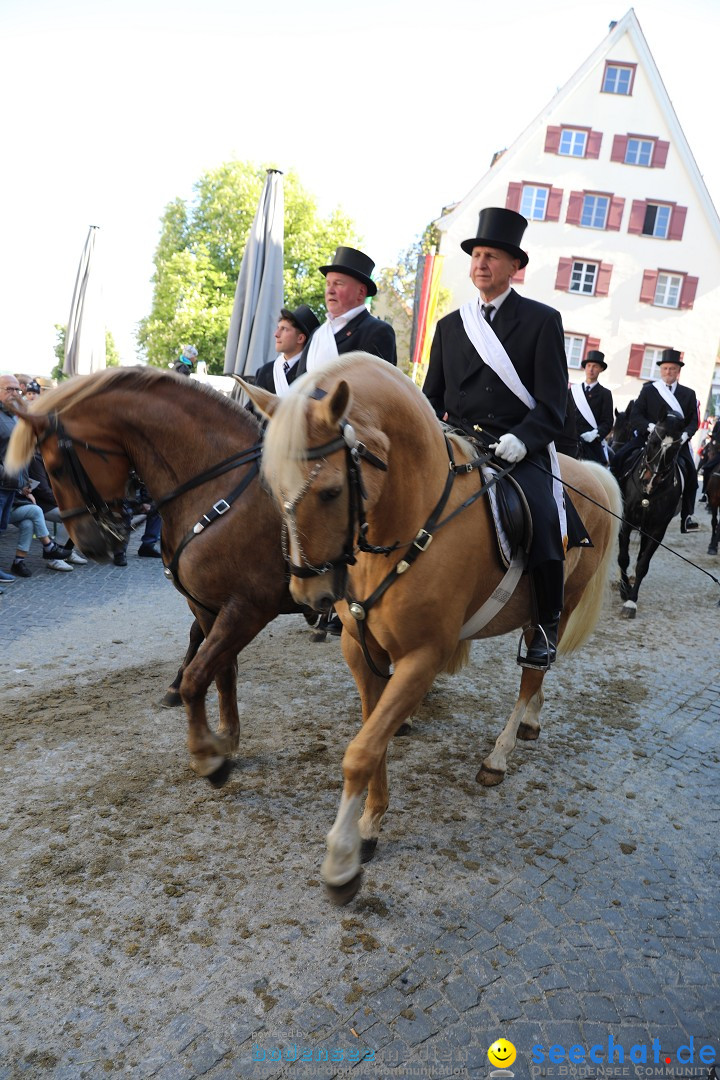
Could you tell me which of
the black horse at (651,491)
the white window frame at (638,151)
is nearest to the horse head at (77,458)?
the black horse at (651,491)

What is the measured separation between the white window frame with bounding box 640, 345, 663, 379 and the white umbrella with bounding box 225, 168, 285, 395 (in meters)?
22.9

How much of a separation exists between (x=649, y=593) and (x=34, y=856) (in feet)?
27.7

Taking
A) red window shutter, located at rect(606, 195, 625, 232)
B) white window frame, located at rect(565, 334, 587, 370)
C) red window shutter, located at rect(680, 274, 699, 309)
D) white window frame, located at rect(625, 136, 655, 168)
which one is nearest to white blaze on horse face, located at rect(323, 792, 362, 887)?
white window frame, located at rect(565, 334, 587, 370)

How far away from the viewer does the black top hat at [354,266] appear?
184 inches

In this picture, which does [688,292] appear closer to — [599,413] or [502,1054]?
[599,413]

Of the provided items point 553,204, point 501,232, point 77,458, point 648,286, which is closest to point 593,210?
point 553,204

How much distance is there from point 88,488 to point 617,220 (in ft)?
101

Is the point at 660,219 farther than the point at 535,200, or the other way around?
the point at 535,200

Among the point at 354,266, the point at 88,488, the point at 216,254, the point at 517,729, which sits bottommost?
the point at 517,729

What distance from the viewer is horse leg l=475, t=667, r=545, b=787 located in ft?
13.6

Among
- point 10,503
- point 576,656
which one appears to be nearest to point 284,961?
point 576,656

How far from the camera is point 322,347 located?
4.43m

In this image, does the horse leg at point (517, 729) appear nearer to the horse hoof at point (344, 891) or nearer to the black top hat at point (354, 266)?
the horse hoof at point (344, 891)

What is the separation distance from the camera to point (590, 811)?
156 inches
